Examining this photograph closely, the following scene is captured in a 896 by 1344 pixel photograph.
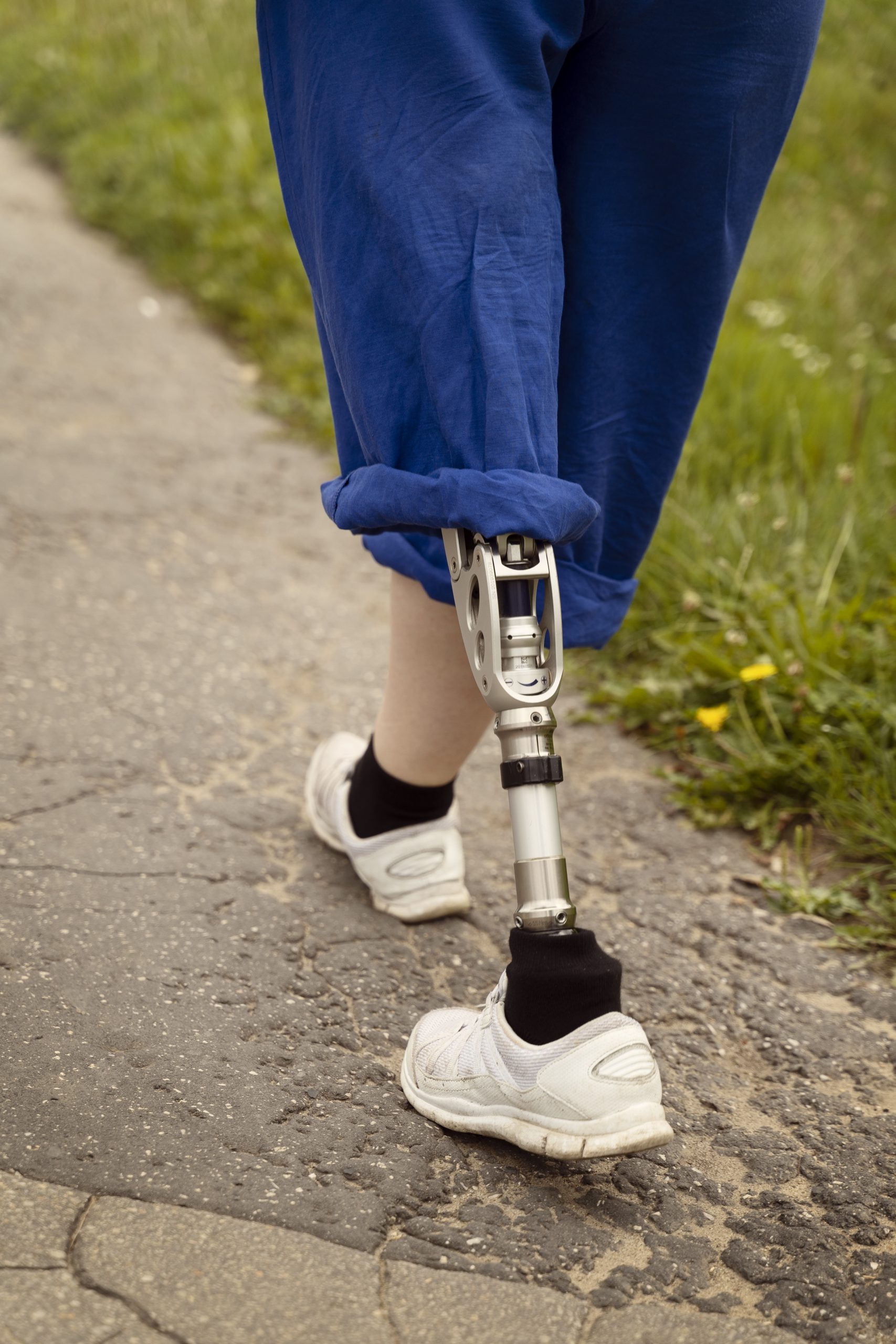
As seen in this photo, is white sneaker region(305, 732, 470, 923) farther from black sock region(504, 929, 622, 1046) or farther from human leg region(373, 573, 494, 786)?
black sock region(504, 929, 622, 1046)

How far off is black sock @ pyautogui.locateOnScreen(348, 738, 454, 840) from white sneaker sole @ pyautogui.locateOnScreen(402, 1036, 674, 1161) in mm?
483

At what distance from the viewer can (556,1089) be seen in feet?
3.71

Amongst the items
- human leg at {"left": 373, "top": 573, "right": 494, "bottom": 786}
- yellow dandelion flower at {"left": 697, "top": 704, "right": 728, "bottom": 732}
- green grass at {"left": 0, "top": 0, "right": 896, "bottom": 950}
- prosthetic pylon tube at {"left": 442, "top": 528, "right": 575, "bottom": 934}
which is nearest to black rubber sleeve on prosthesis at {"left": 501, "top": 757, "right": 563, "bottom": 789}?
prosthetic pylon tube at {"left": 442, "top": 528, "right": 575, "bottom": 934}

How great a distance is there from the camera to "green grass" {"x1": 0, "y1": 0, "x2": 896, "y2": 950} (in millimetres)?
2004

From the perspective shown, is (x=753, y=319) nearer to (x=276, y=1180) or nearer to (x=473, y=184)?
(x=473, y=184)

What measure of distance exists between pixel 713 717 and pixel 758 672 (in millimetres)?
116

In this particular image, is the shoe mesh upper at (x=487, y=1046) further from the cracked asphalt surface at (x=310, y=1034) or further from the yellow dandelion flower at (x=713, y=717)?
the yellow dandelion flower at (x=713, y=717)

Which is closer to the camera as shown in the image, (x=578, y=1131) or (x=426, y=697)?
(x=578, y=1131)

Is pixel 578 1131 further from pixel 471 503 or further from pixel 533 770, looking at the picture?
pixel 471 503

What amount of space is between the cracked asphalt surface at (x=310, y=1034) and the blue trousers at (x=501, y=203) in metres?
0.65

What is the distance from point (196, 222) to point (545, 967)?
13.5ft

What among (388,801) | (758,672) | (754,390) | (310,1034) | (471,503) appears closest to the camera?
(471,503)

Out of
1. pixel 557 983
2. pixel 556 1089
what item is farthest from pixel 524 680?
pixel 556 1089

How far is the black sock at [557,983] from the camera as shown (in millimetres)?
1130
